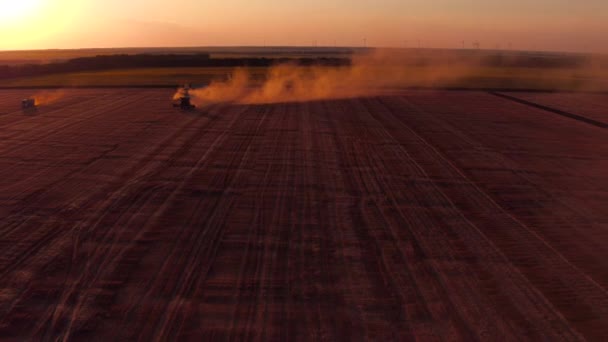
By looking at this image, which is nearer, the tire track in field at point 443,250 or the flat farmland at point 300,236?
the flat farmland at point 300,236

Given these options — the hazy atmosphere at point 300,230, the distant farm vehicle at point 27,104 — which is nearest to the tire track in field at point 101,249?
the hazy atmosphere at point 300,230

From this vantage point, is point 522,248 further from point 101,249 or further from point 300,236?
point 101,249

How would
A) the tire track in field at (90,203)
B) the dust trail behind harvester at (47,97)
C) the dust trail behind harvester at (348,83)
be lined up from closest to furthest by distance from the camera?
the tire track in field at (90,203) → the dust trail behind harvester at (47,97) → the dust trail behind harvester at (348,83)

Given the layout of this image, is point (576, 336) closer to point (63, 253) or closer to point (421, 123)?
point (63, 253)

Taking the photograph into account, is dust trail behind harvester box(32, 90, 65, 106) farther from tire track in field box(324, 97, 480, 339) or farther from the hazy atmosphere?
tire track in field box(324, 97, 480, 339)

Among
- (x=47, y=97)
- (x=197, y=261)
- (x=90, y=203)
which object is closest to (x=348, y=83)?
(x=47, y=97)

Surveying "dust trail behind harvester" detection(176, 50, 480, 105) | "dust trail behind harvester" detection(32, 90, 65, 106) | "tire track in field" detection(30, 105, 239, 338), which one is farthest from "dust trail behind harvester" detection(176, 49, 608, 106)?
"tire track in field" detection(30, 105, 239, 338)

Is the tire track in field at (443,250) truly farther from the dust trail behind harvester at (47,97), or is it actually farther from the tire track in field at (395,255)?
the dust trail behind harvester at (47,97)

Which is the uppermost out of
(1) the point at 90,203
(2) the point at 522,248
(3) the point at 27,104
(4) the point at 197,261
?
(3) the point at 27,104
